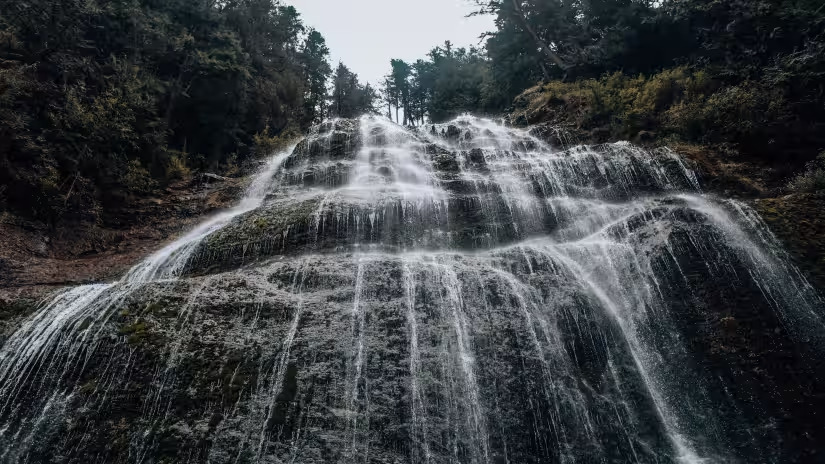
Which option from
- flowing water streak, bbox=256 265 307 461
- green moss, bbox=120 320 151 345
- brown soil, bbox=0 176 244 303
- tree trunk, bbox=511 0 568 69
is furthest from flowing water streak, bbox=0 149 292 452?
tree trunk, bbox=511 0 568 69

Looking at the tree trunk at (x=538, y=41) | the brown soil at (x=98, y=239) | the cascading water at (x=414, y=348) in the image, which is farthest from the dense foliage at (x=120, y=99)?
the tree trunk at (x=538, y=41)

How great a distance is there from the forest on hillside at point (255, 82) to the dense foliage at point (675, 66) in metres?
0.06

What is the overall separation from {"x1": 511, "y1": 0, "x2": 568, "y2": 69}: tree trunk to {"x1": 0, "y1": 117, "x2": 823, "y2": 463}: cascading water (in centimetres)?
1779

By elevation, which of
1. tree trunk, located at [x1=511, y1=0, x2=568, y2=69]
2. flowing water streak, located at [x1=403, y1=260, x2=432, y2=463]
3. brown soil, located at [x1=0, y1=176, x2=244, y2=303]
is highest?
tree trunk, located at [x1=511, y1=0, x2=568, y2=69]

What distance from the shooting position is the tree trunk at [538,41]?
83.5ft

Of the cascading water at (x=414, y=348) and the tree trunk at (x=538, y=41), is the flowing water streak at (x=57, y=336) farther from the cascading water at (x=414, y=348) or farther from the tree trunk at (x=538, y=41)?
the tree trunk at (x=538, y=41)

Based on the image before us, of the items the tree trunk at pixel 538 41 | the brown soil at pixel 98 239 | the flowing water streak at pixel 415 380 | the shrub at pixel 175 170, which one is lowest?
the flowing water streak at pixel 415 380

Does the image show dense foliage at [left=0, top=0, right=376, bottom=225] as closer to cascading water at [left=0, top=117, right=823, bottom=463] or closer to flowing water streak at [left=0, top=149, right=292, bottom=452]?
cascading water at [left=0, top=117, right=823, bottom=463]

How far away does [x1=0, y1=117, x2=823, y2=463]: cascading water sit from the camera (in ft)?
21.0

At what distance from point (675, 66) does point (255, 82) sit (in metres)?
19.6

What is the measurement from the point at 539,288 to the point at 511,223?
8.84ft

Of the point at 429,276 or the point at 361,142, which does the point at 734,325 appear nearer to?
the point at 429,276

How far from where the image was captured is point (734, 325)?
7613 millimetres

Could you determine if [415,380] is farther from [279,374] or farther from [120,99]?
[120,99]
